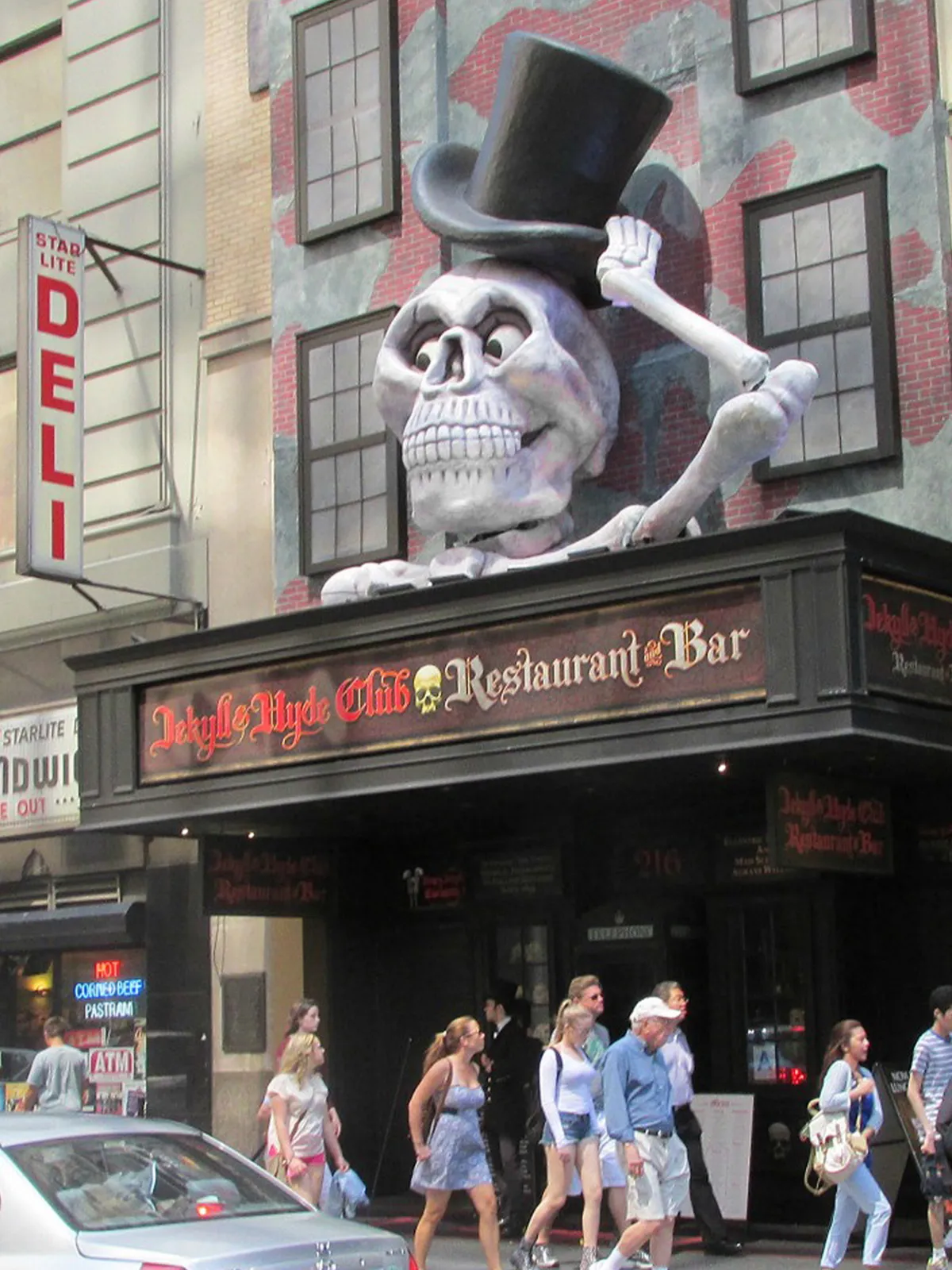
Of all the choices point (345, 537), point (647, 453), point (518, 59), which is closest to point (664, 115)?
point (518, 59)

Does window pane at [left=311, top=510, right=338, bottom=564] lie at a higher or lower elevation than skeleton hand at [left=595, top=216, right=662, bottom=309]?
lower

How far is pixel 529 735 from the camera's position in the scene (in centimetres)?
1433

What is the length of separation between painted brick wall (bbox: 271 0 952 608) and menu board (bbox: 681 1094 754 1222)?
4296 mm

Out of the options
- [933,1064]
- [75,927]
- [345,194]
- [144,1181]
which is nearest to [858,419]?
[933,1064]

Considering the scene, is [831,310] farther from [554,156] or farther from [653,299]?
[554,156]

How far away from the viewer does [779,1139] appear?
1565 cm

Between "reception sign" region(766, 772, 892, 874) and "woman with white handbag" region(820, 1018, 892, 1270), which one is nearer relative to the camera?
"woman with white handbag" region(820, 1018, 892, 1270)

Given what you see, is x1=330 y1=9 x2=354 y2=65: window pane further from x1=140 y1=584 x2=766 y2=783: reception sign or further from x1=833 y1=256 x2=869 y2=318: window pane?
x1=140 y1=584 x2=766 y2=783: reception sign

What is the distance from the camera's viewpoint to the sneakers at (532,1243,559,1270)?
43.8ft

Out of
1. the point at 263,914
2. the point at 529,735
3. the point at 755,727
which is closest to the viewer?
the point at 755,727

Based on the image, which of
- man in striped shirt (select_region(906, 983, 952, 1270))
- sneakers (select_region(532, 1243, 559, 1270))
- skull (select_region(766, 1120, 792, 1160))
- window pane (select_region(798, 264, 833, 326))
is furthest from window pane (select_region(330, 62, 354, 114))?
sneakers (select_region(532, 1243, 559, 1270))

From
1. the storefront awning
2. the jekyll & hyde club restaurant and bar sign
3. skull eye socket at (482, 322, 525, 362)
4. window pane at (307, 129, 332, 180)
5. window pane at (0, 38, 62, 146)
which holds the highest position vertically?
window pane at (0, 38, 62, 146)

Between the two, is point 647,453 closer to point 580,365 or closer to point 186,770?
point 580,365

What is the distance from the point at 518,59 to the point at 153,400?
632 cm
